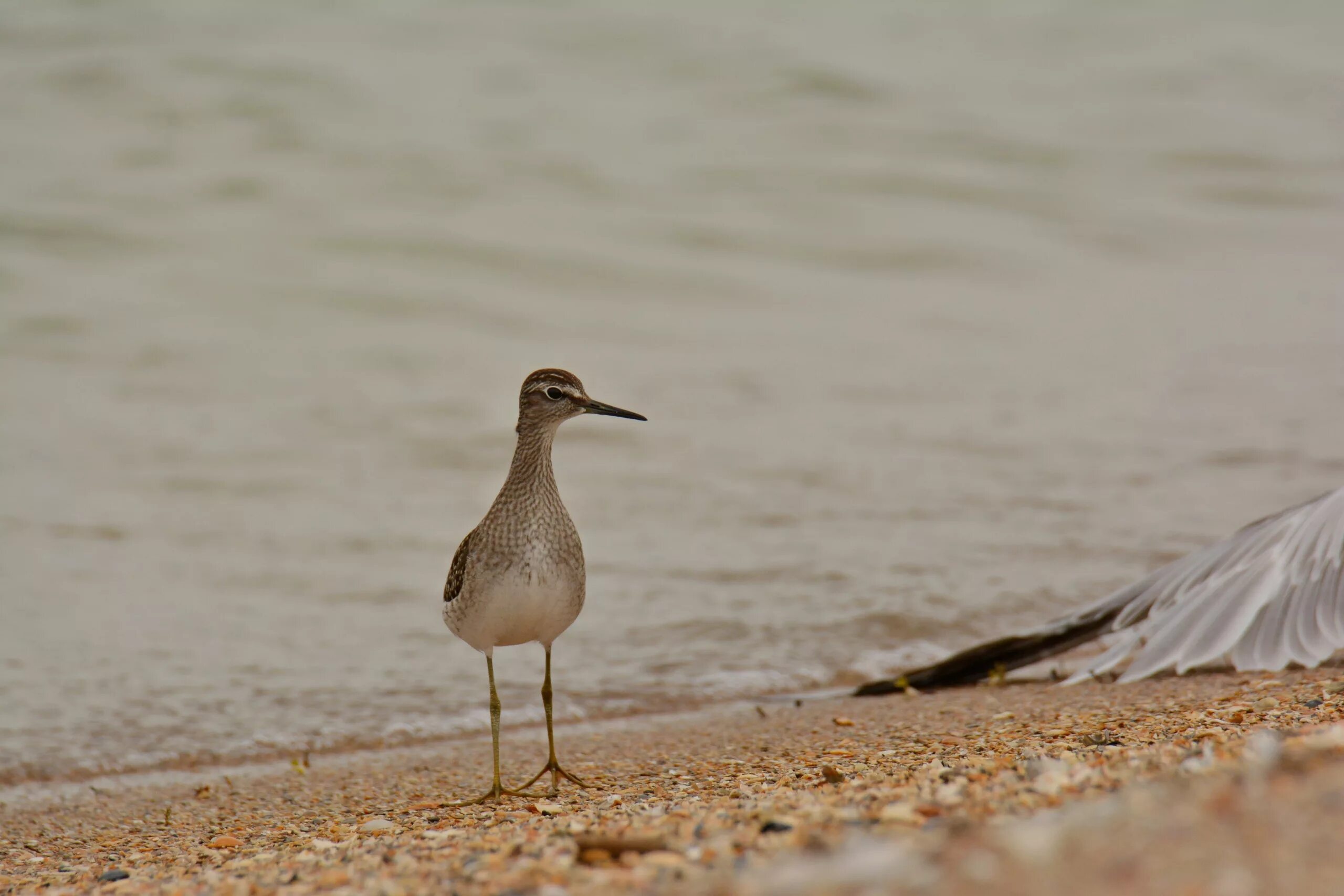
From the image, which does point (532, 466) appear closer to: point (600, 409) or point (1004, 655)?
point (600, 409)

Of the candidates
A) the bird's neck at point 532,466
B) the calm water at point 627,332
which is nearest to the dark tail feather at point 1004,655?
the calm water at point 627,332

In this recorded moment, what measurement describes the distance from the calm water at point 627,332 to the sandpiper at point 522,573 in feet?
5.30

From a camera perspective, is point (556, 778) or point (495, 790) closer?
point (495, 790)

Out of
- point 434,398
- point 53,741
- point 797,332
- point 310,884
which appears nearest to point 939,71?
point 797,332

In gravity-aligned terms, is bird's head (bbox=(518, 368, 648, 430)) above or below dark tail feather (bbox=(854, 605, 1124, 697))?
above

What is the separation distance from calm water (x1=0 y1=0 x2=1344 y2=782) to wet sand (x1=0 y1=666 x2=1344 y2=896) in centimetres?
86

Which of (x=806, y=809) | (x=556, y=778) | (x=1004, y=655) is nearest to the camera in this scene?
(x=806, y=809)

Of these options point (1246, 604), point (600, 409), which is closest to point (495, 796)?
point (600, 409)

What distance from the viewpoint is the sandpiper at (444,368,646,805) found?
13.7 ft

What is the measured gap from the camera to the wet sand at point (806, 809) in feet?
6.54

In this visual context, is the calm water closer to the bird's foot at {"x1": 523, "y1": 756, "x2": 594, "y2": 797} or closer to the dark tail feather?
the dark tail feather

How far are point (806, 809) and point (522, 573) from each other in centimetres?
146

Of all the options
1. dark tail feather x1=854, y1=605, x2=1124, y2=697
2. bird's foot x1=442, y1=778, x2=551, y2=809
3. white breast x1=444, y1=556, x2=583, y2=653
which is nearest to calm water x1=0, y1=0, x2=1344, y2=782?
dark tail feather x1=854, y1=605, x2=1124, y2=697

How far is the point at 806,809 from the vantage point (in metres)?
2.98
